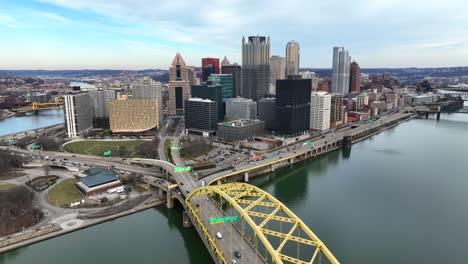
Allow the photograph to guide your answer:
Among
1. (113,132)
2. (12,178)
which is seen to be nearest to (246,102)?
(113,132)

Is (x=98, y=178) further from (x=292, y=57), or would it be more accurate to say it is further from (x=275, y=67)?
(x=292, y=57)

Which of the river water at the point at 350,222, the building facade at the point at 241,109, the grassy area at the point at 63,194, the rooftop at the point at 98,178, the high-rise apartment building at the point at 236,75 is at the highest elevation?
the high-rise apartment building at the point at 236,75

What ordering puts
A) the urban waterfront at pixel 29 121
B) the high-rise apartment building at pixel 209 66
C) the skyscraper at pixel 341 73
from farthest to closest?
the skyscraper at pixel 341 73 → the high-rise apartment building at pixel 209 66 → the urban waterfront at pixel 29 121

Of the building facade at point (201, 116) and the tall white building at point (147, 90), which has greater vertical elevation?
the tall white building at point (147, 90)

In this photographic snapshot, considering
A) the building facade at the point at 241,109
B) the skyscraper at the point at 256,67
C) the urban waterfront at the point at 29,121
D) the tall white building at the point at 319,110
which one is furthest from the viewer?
the skyscraper at the point at 256,67

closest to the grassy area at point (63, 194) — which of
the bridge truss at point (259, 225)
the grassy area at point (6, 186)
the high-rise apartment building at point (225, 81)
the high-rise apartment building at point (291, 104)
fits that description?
the grassy area at point (6, 186)

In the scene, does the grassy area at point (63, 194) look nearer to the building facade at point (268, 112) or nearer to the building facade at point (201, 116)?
the building facade at point (201, 116)

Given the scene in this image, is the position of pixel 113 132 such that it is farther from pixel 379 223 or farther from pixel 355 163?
pixel 379 223
